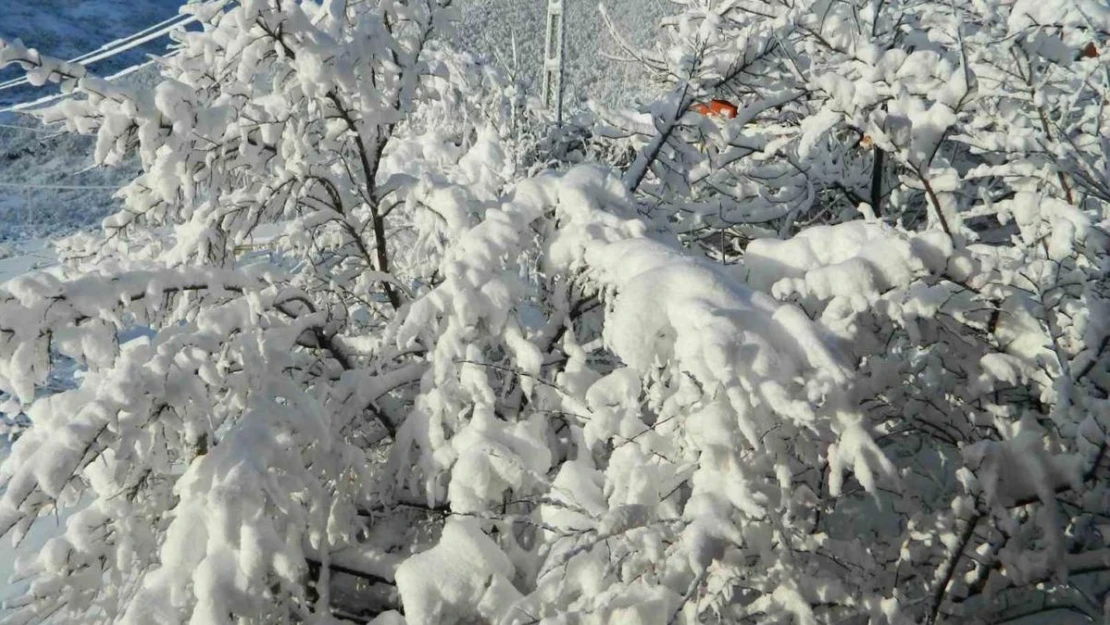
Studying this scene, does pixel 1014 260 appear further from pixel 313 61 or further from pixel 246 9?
pixel 246 9

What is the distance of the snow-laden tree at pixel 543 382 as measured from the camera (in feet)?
4.97

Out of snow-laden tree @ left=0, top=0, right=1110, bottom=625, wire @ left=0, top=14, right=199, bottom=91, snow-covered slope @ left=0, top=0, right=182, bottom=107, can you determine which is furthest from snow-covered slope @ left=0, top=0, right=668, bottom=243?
snow-laden tree @ left=0, top=0, right=1110, bottom=625

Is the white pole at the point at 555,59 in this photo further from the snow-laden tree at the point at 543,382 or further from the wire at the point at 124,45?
the snow-laden tree at the point at 543,382

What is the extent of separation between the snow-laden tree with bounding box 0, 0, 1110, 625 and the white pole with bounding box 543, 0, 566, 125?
6.12m

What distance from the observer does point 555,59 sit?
9508 millimetres

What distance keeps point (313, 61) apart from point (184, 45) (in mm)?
837

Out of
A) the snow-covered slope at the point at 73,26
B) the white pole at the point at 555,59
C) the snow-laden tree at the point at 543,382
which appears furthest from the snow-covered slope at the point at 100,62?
the snow-laden tree at the point at 543,382

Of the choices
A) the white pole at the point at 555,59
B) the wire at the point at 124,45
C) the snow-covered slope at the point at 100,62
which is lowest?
the snow-covered slope at the point at 100,62

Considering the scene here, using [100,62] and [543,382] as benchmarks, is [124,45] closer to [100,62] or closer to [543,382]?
[543,382]

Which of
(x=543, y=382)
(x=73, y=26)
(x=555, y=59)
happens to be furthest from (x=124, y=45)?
(x=73, y=26)

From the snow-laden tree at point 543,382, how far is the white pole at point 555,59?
612 cm

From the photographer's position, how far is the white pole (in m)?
8.85

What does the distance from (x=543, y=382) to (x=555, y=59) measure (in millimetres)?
8175

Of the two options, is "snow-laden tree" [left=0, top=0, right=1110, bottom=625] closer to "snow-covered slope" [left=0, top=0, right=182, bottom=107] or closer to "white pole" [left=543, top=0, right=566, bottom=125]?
"white pole" [left=543, top=0, right=566, bottom=125]
